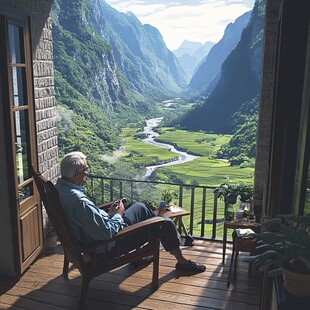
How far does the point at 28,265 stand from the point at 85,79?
103 ft

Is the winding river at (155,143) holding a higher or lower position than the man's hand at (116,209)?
lower

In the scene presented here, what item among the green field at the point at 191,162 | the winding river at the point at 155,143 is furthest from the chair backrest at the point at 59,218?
the winding river at the point at 155,143

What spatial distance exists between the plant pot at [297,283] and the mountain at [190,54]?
318 ft

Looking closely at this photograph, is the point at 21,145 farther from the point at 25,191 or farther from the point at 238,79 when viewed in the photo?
the point at 238,79

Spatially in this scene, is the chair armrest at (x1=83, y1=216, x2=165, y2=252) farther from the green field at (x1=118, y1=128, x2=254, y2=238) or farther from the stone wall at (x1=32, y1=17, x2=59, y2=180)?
the green field at (x1=118, y1=128, x2=254, y2=238)

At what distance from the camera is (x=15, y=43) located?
121 inches

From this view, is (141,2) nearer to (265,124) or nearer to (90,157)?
(90,157)

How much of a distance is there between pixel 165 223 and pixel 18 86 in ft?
5.34

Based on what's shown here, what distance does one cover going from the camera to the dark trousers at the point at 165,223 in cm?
305

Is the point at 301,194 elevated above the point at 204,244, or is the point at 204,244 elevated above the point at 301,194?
the point at 301,194

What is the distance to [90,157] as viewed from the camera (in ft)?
88.6

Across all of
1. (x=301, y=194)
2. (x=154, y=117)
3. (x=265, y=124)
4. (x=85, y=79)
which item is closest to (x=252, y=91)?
(x=85, y=79)

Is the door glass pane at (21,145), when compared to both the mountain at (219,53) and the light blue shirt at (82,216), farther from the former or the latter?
the mountain at (219,53)

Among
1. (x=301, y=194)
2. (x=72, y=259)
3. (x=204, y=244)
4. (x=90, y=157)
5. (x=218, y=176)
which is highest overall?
(x=301, y=194)
